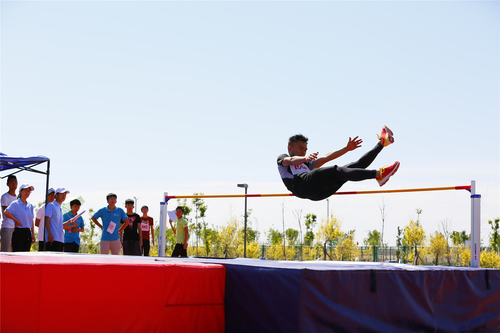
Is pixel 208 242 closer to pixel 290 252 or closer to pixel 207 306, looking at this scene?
pixel 290 252

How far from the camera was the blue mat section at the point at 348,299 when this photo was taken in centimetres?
325

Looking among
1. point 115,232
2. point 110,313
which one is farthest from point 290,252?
point 110,313

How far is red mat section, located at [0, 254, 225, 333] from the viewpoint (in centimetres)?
280

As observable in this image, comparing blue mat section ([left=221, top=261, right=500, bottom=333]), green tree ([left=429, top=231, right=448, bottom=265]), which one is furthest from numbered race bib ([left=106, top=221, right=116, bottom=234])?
green tree ([left=429, top=231, right=448, bottom=265])

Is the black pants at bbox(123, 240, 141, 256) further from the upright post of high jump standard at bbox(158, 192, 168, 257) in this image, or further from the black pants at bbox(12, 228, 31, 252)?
the black pants at bbox(12, 228, 31, 252)

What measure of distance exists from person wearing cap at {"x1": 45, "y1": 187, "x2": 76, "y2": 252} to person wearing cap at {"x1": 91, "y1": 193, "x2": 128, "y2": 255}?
0.77 metres

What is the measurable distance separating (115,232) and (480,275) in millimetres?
6377

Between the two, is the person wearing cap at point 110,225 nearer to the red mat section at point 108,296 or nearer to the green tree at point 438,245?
the red mat section at point 108,296

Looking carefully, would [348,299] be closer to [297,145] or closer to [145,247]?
[297,145]

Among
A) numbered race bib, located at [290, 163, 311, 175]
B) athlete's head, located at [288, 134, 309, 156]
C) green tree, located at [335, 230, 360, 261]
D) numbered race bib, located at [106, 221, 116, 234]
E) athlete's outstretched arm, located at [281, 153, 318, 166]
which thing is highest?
athlete's head, located at [288, 134, 309, 156]

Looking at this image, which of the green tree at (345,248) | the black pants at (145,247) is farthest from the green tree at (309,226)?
the black pants at (145,247)

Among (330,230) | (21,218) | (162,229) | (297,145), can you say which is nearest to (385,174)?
(297,145)

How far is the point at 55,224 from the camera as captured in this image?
780 cm

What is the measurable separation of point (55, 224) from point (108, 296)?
17.5 feet
